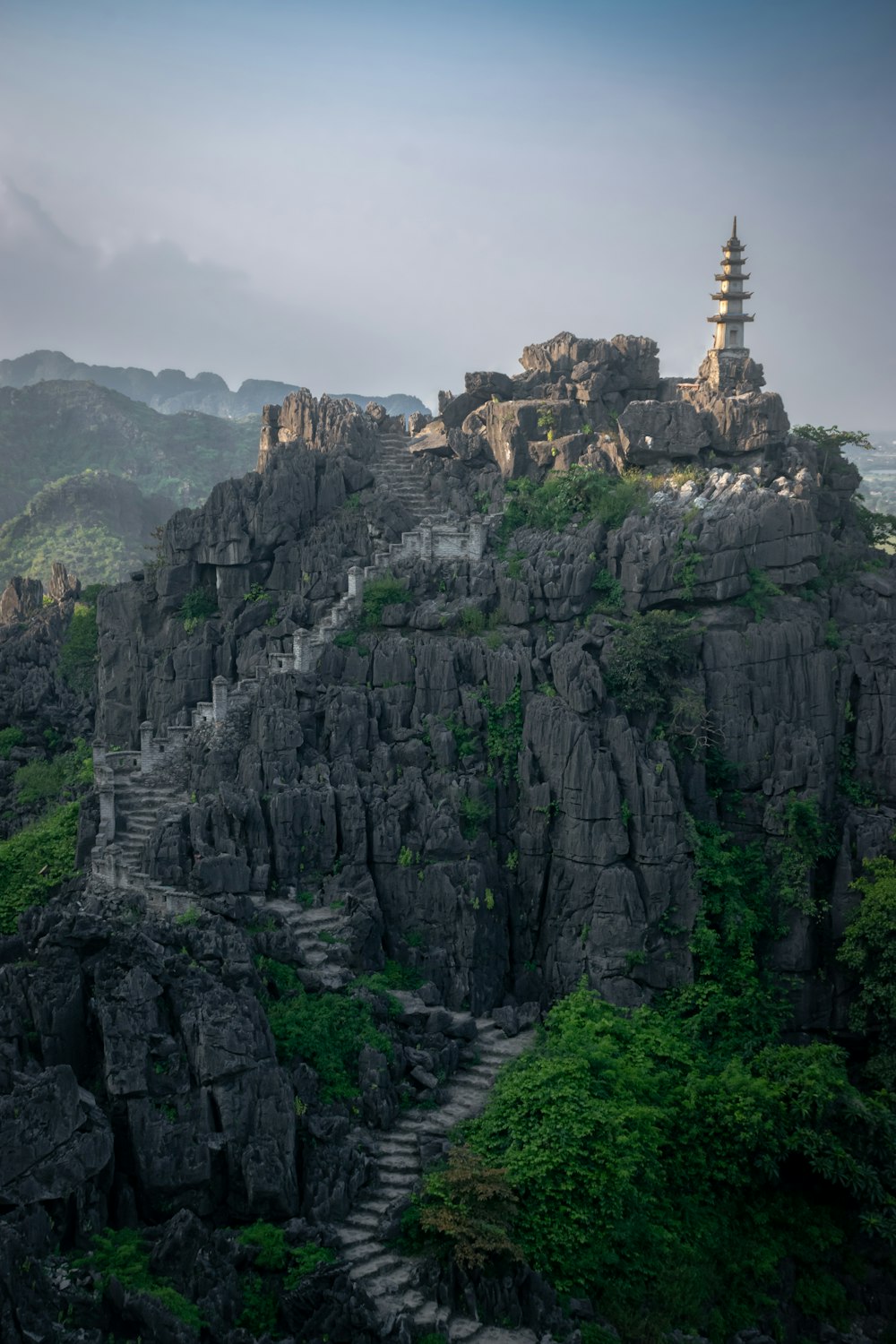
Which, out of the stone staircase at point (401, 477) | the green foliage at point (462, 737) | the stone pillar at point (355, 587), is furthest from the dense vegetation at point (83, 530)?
the green foliage at point (462, 737)

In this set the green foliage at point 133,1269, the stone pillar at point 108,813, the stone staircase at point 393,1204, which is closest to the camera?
the green foliage at point 133,1269

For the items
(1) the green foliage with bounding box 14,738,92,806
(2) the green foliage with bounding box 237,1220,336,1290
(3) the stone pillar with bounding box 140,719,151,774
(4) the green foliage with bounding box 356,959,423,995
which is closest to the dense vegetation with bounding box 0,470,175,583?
(1) the green foliage with bounding box 14,738,92,806

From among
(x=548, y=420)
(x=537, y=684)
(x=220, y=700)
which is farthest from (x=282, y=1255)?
(x=548, y=420)

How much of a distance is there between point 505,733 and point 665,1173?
14424 mm

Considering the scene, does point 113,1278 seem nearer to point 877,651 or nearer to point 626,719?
point 626,719

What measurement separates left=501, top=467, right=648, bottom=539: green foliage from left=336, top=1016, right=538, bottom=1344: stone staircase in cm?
1869

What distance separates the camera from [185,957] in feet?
102

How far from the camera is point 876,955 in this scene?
130 ft

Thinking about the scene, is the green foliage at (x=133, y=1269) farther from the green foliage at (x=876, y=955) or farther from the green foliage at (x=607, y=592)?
the green foliage at (x=607, y=592)

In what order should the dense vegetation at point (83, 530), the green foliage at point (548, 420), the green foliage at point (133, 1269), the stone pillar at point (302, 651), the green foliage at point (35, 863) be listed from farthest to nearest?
the dense vegetation at point (83, 530) → the green foliage at point (548, 420) → the stone pillar at point (302, 651) → the green foliage at point (35, 863) → the green foliage at point (133, 1269)

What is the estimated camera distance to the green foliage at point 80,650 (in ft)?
175

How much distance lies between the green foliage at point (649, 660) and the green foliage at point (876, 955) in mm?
8079

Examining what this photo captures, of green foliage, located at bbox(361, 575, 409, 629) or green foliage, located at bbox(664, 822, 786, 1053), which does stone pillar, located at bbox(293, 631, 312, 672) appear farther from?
green foliage, located at bbox(664, 822, 786, 1053)

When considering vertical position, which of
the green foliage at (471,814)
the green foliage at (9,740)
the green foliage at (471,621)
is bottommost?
the green foliage at (471,814)
